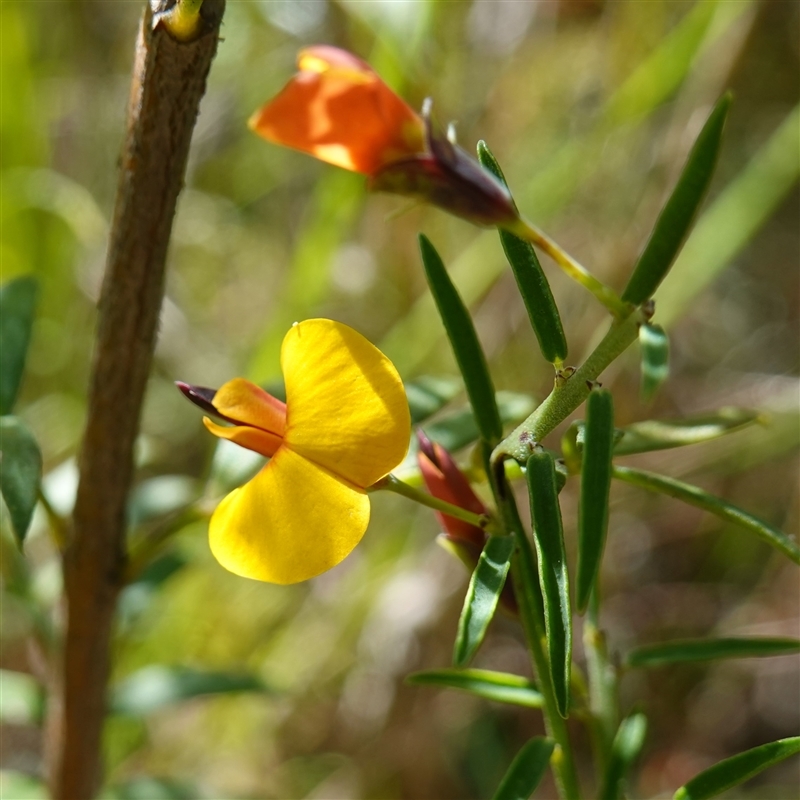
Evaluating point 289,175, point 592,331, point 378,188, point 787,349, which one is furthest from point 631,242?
point 378,188

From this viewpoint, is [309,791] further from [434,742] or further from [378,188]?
[378,188]

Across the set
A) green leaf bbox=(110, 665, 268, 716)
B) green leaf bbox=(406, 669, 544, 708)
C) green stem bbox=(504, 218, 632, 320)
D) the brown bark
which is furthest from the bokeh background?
green stem bbox=(504, 218, 632, 320)

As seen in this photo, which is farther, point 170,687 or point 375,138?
point 170,687

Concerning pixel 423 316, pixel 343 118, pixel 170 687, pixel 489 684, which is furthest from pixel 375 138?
pixel 423 316

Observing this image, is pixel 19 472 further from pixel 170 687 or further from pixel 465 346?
pixel 170 687

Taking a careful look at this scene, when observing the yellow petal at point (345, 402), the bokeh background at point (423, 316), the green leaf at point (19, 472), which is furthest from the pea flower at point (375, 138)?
the bokeh background at point (423, 316)

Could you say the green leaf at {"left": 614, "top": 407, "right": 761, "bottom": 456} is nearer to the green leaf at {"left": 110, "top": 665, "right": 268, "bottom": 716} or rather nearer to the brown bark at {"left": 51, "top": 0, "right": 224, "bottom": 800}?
the brown bark at {"left": 51, "top": 0, "right": 224, "bottom": 800}
